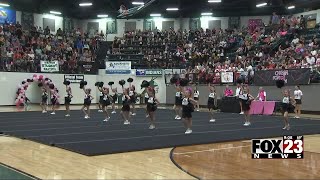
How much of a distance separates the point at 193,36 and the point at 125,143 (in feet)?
105

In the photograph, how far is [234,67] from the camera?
30297 mm

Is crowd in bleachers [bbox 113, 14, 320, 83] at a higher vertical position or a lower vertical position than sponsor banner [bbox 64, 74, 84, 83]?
higher

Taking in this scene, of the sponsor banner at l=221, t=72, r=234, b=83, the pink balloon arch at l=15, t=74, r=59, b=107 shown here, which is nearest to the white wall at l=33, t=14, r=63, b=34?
the pink balloon arch at l=15, t=74, r=59, b=107

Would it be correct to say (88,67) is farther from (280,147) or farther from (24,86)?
(280,147)

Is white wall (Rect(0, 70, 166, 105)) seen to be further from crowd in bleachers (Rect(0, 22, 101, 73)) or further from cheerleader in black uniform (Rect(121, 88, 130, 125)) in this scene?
cheerleader in black uniform (Rect(121, 88, 130, 125))

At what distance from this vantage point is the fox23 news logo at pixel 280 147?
294 inches

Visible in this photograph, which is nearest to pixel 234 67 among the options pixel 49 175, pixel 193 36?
pixel 193 36

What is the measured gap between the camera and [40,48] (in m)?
36.1

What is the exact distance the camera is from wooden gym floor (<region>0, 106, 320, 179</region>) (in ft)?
25.9

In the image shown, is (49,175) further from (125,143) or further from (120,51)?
(120,51)

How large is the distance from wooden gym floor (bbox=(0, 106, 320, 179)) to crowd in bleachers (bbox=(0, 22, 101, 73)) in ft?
73.9

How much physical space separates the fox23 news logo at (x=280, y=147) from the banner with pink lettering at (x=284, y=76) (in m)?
18.1

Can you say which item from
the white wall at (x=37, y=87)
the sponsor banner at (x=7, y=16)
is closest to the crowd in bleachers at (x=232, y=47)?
the white wall at (x=37, y=87)

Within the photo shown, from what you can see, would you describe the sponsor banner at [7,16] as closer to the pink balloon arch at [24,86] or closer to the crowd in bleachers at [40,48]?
the crowd in bleachers at [40,48]
